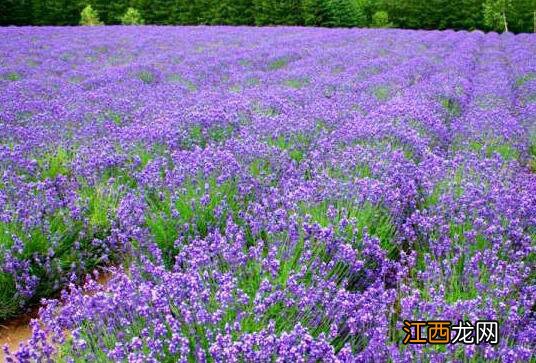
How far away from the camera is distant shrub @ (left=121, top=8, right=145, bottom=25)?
22484mm

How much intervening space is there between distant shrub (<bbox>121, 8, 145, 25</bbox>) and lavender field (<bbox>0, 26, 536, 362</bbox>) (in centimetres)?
1669

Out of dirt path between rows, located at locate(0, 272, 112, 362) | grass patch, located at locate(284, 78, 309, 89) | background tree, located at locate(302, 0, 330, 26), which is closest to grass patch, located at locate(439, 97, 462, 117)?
grass patch, located at locate(284, 78, 309, 89)

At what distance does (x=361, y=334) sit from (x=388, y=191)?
119 centimetres

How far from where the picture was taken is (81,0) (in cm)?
2394

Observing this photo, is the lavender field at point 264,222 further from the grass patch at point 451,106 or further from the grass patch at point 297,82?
the grass patch at point 297,82

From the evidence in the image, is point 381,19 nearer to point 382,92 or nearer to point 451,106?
point 382,92

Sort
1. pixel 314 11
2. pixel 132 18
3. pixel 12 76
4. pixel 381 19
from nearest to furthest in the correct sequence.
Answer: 1. pixel 12 76
2. pixel 132 18
3. pixel 314 11
4. pixel 381 19

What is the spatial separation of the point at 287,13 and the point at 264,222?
70.7ft

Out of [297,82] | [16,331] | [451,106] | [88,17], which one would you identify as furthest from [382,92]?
[88,17]

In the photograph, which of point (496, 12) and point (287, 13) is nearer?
point (496, 12)

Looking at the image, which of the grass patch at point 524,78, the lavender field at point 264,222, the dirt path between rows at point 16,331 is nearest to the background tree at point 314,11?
the grass patch at point 524,78

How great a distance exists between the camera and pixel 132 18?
22.6m

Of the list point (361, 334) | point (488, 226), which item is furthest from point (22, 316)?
point (488, 226)

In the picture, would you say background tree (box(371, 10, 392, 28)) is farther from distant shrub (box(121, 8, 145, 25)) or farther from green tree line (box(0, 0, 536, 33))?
distant shrub (box(121, 8, 145, 25))
